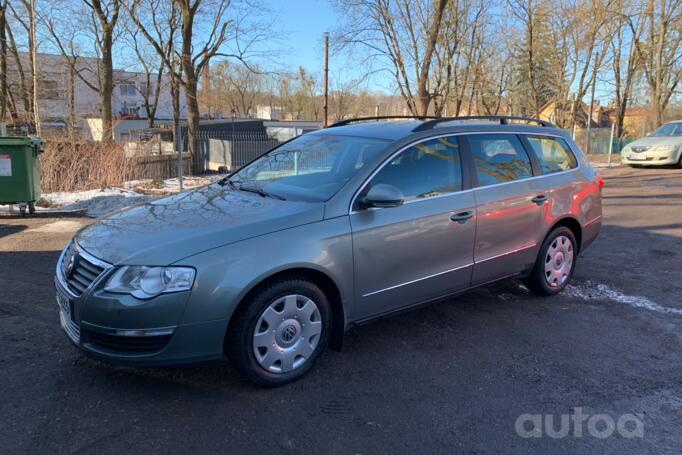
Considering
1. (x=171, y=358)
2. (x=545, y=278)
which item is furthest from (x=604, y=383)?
(x=171, y=358)

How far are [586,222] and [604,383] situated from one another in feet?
7.43

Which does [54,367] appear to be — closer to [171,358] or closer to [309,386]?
[171,358]

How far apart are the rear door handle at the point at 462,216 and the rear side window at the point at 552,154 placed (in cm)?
125

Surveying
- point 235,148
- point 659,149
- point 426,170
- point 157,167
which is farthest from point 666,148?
point 235,148

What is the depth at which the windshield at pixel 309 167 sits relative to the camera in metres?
3.68

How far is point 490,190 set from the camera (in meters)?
4.22

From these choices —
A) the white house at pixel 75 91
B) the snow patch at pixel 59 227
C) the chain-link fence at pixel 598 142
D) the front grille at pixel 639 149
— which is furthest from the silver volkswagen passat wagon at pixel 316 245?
the chain-link fence at pixel 598 142

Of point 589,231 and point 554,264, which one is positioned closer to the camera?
point 554,264

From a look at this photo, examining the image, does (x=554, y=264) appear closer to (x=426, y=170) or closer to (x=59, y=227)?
(x=426, y=170)

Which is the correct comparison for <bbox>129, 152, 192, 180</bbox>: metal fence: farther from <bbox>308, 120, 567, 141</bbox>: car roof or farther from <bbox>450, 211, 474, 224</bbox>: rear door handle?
<bbox>450, 211, 474, 224</bbox>: rear door handle

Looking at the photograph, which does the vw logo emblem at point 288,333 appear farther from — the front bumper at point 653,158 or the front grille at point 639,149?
the front grille at point 639,149

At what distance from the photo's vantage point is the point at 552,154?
198 inches

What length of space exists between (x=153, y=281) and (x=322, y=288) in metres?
1.09

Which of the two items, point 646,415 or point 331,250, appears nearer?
point 646,415
